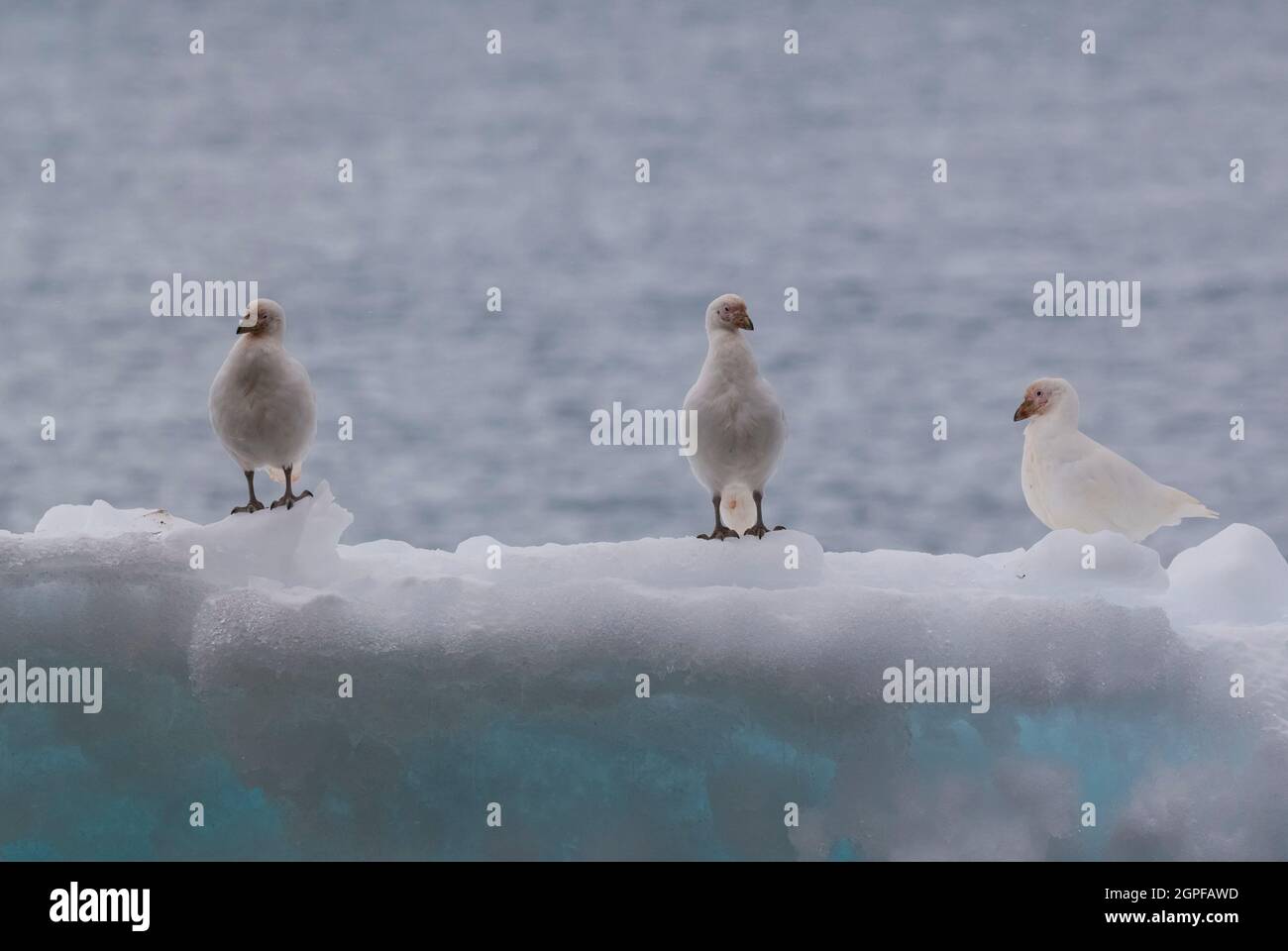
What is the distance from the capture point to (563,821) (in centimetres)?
399

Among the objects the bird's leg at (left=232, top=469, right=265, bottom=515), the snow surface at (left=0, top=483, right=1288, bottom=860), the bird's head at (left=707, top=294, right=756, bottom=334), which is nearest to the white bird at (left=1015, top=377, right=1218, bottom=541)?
the snow surface at (left=0, top=483, right=1288, bottom=860)

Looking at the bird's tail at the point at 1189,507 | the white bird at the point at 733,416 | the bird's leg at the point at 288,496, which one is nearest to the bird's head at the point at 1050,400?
the bird's tail at the point at 1189,507

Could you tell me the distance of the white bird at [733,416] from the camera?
3.91 m

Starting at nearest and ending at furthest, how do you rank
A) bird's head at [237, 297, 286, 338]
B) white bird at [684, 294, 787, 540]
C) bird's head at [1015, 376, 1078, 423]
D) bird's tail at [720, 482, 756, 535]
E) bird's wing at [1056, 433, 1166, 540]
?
white bird at [684, 294, 787, 540] < bird's head at [237, 297, 286, 338] < bird's tail at [720, 482, 756, 535] < bird's wing at [1056, 433, 1166, 540] < bird's head at [1015, 376, 1078, 423]

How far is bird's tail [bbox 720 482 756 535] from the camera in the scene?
4.15 m

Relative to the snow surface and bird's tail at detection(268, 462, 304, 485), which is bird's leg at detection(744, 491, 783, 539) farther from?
bird's tail at detection(268, 462, 304, 485)

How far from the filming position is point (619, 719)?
13.1ft

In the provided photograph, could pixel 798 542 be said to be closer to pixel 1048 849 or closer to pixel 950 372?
pixel 1048 849

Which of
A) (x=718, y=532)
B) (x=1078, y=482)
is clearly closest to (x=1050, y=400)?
(x=1078, y=482)

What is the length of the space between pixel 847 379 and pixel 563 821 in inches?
A: 87.3

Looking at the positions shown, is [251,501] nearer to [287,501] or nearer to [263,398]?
[287,501]

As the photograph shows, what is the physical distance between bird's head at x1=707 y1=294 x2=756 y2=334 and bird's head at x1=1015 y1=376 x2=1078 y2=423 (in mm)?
989

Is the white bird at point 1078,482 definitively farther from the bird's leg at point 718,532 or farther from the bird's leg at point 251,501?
the bird's leg at point 251,501

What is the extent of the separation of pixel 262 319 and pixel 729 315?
1327 mm
